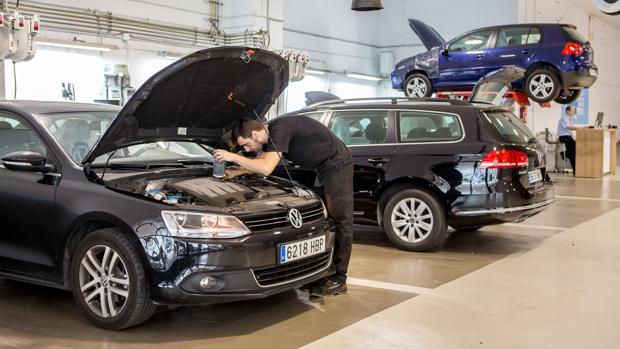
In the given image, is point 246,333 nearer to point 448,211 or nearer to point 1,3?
point 448,211

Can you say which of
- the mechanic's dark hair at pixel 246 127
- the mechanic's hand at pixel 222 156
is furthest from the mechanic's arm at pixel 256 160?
the mechanic's dark hair at pixel 246 127

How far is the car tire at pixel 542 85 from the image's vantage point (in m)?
11.8

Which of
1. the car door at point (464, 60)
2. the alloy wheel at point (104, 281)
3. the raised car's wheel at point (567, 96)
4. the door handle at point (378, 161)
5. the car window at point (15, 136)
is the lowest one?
the alloy wheel at point (104, 281)

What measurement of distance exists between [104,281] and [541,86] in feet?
32.4

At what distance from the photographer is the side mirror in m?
4.04

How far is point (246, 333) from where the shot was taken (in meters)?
3.93

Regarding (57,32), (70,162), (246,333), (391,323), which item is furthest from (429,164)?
(57,32)

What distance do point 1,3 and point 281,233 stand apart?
9.47 meters

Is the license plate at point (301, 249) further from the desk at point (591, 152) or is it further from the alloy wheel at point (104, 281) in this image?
the desk at point (591, 152)

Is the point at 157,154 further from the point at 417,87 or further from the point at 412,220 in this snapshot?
the point at 417,87

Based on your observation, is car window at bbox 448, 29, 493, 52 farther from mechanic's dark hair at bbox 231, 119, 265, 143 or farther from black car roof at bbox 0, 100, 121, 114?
black car roof at bbox 0, 100, 121, 114

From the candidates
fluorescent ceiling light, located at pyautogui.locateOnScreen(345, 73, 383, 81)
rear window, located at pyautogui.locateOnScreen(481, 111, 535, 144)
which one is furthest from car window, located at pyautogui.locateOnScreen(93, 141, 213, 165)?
fluorescent ceiling light, located at pyautogui.locateOnScreen(345, 73, 383, 81)

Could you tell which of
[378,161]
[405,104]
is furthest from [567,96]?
[378,161]

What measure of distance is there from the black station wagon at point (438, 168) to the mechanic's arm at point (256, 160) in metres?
1.99
